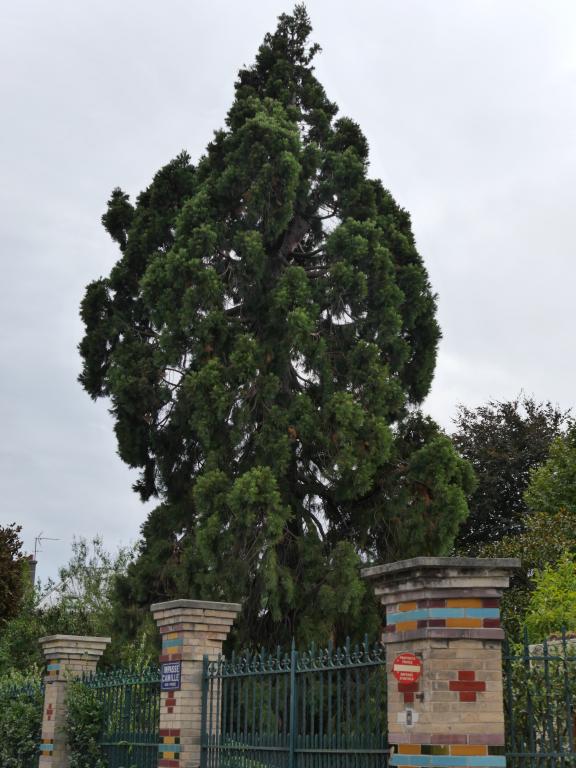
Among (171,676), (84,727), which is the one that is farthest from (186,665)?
(84,727)

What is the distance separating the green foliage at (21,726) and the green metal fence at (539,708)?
339 inches

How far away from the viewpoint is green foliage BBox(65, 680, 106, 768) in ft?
39.1

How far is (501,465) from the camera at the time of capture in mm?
30781

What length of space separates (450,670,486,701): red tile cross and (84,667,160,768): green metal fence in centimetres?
490

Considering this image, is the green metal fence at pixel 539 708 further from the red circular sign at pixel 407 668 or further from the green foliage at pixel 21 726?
the green foliage at pixel 21 726

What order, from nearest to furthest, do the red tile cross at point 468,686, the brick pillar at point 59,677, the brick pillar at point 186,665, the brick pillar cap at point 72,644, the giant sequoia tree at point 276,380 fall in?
1. the red tile cross at point 468,686
2. the brick pillar at point 186,665
3. the brick pillar at point 59,677
4. the brick pillar cap at point 72,644
5. the giant sequoia tree at point 276,380

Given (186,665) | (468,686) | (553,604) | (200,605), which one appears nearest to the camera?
(468,686)

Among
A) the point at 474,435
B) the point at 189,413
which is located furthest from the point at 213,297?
the point at 474,435

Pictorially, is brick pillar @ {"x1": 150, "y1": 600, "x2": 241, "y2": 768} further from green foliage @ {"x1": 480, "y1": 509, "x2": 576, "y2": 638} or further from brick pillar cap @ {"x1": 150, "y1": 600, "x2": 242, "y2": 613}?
green foliage @ {"x1": 480, "y1": 509, "x2": 576, "y2": 638}

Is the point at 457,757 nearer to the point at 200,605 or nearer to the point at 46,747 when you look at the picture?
the point at 200,605

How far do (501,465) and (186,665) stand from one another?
72.9 ft

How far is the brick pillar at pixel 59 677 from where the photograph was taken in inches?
492

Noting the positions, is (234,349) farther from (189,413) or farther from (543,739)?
(543,739)

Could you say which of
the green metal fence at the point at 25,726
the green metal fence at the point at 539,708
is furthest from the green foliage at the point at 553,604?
the green metal fence at the point at 539,708
